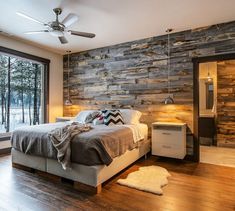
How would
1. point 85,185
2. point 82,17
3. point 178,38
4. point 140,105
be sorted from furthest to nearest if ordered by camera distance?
point 140,105 < point 178,38 < point 82,17 < point 85,185

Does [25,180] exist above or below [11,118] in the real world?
below

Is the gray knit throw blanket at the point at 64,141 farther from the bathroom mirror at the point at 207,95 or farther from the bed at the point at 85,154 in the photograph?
the bathroom mirror at the point at 207,95

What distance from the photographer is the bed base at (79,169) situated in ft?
7.80

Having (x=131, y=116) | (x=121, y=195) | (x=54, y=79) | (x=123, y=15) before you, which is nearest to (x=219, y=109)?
(x=131, y=116)

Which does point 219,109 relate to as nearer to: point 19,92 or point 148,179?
point 148,179

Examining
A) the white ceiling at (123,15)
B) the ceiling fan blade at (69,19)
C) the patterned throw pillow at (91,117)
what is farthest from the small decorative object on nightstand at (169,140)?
the ceiling fan blade at (69,19)

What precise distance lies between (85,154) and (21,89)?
126 inches

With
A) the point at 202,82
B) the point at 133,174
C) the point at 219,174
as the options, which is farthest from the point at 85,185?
the point at 202,82

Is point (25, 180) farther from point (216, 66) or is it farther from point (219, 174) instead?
point (216, 66)

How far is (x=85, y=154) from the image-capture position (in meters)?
2.38

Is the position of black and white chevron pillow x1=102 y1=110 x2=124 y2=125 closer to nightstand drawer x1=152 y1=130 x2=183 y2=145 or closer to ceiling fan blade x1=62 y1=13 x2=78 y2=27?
nightstand drawer x1=152 y1=130 x2=183 y2=145

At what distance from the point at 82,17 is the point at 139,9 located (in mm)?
1031

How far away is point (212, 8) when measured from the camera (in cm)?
295

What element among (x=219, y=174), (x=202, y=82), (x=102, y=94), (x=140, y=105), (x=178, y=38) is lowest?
(x=219, y=174)
